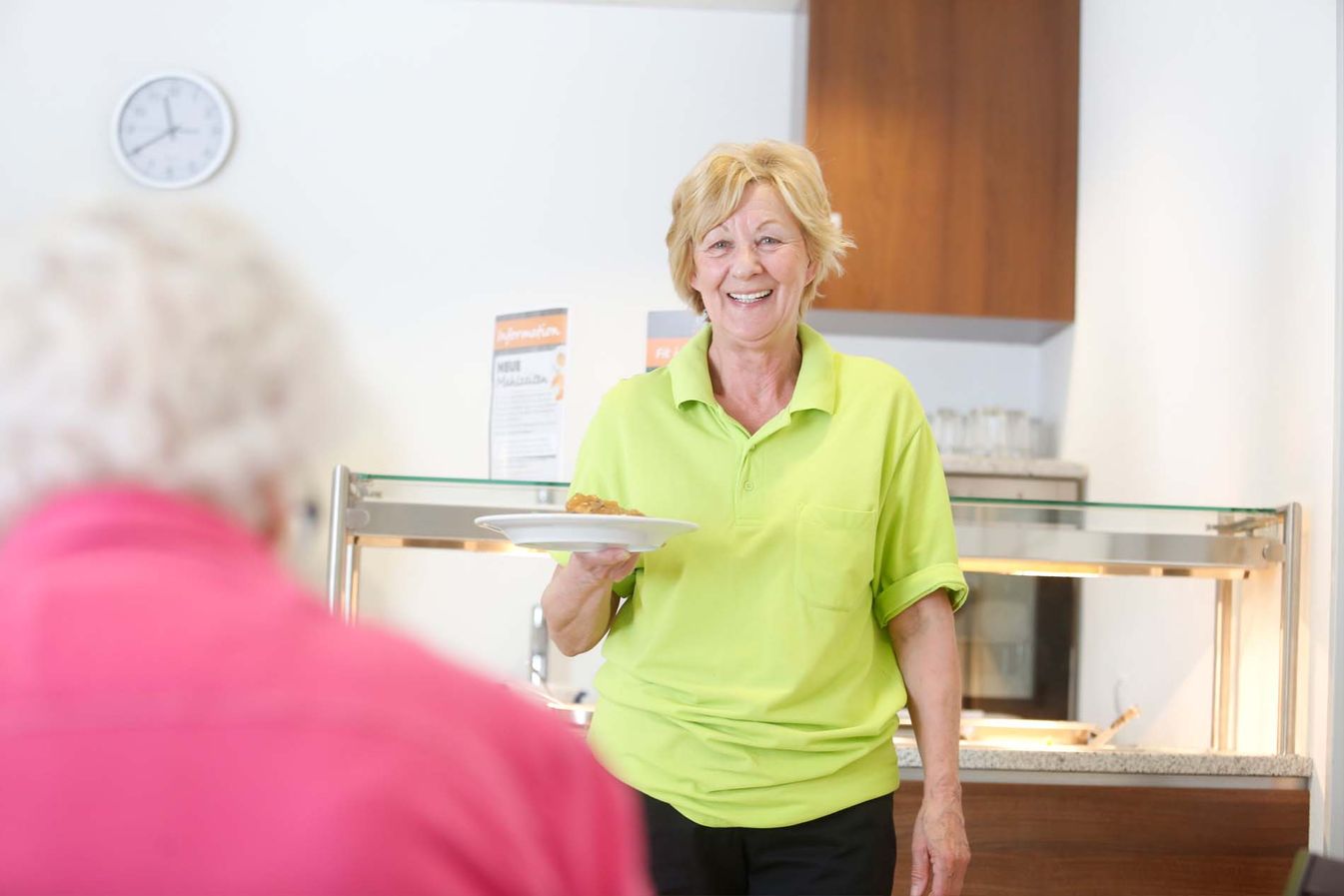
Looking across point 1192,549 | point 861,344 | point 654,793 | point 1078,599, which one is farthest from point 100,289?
point 861,344

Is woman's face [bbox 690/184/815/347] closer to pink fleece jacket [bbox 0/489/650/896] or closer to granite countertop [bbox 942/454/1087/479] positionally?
pink fleece jacket [bbox 0/489/650/896]

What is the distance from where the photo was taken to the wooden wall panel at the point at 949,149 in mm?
3955

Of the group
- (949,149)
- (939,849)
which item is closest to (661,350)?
(939,849)

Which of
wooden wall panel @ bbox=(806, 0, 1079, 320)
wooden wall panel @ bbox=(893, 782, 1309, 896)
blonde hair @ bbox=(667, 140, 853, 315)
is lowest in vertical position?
wooden wall panel @ bbox=(893, 782, 1309, 896)

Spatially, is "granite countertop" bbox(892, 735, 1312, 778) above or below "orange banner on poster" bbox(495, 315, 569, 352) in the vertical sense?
below

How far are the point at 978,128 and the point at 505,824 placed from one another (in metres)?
3.66

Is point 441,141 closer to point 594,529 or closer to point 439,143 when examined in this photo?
point 439,143

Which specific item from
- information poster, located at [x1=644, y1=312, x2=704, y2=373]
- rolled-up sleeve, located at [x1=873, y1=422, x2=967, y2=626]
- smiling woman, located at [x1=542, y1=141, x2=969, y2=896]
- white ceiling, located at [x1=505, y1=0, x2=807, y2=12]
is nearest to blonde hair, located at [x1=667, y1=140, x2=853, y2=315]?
smiling woman, located at [x1=542, y1=141, x2=969, y2=896]

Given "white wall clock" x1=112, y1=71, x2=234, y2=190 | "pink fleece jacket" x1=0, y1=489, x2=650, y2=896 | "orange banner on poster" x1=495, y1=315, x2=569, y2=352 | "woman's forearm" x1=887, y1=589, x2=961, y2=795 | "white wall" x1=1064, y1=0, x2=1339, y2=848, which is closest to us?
"pink fleece jacket" x1=0, y1=489, x2=650, y2=896

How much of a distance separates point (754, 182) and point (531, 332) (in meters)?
0.87

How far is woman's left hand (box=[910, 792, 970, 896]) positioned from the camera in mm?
1645

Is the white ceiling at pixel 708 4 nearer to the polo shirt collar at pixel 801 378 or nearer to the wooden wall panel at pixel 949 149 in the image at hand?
the wooden wall panel at pixel 949 149

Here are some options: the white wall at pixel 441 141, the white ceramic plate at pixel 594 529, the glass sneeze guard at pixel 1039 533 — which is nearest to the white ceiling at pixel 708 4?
the white wall at pixel 441 141

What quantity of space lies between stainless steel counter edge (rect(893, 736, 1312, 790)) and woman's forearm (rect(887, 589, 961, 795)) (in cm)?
50
